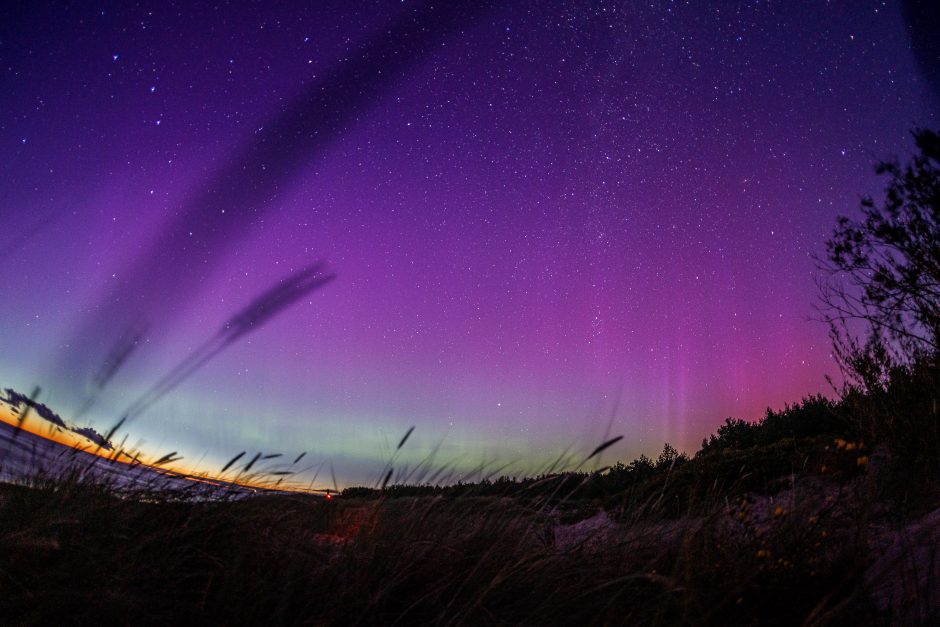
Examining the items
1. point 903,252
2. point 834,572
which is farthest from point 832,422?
point 834,572

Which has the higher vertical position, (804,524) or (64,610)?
(804,524)

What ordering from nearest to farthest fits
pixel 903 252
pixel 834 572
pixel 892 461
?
pixel 834 572, pixel 892 461, pixel 903 252

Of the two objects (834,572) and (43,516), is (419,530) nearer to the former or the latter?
(43,516)

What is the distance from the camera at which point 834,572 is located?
3924 millimetres

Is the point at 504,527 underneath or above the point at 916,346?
underneath

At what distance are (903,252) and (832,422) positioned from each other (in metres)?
5.04

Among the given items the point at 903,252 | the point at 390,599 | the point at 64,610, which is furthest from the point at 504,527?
the point at 903,252

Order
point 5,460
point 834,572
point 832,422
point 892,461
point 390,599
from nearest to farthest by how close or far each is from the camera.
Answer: point 390,599
point 834,572
point 5,460
point 892,461
point 832,422

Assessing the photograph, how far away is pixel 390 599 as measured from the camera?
293 centimetres

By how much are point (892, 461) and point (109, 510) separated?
907 centimetres

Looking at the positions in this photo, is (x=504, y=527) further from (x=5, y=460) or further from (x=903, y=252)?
(x=903, y=252)

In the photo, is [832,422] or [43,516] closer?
[43,516]

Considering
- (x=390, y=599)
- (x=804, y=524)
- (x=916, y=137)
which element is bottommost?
(x=390, y=599)

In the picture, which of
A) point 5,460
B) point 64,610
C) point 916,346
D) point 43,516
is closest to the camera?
point 64,610
